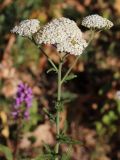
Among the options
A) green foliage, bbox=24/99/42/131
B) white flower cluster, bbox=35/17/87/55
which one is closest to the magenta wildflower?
green foliage, bbox=24/99/42/131

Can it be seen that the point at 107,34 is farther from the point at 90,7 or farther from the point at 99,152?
the point at 99,152

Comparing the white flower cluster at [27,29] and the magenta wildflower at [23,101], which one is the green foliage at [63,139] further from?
the magenta wildflower at [23,101]

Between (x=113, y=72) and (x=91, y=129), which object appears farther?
(x=113, y=72)

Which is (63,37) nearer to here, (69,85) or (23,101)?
(23,101)

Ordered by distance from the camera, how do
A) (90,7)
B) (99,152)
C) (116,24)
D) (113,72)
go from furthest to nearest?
1. (90,7)
2. (116,24)
3. (113,72)
4. (99,152)

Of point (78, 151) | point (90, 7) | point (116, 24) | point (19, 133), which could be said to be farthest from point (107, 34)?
point (19, 133)

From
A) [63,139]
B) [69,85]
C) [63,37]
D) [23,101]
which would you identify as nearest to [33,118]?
[69,85]

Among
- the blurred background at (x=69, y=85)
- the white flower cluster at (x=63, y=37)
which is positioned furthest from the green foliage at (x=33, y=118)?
the white flower cluster at (x=63, y=37)

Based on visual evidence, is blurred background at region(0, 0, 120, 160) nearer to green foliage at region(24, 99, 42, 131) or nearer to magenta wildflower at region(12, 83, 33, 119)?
green foliage at region(24, 99, 42, 131)
